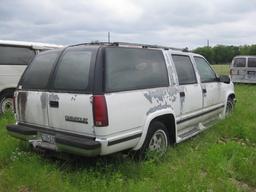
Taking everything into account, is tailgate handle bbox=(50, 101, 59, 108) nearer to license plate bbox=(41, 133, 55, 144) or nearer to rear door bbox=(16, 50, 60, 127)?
rear door bbox=(16, 50, 60, 127)

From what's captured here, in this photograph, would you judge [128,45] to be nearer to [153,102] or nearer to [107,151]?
[153,102]

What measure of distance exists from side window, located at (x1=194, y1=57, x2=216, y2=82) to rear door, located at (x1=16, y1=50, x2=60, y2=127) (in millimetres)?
2966

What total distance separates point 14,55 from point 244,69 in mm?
13180

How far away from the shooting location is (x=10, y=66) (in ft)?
30.3

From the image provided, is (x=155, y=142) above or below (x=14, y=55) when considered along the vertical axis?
below

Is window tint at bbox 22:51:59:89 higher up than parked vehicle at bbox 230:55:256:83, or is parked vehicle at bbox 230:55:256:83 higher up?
window tint at bbox 22:51:59:89

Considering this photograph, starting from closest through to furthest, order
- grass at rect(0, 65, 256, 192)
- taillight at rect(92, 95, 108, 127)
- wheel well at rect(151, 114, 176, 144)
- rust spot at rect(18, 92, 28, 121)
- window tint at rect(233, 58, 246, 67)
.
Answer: taillight at rect(92, 95, 108, 127) → grass at rect(0, 65, 256, 192) → rust spot at rect(18, 92, 28, 121) → wheel well at rect(151, 114, 176, 144) → window tint at rect(233, 58, 246, 67)

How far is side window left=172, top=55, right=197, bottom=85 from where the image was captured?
604 centimetres

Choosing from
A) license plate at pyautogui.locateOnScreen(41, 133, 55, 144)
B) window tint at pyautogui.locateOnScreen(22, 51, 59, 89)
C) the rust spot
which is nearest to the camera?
license plate at pyautogui.locateOnScreen(41, 133, 55, 144)

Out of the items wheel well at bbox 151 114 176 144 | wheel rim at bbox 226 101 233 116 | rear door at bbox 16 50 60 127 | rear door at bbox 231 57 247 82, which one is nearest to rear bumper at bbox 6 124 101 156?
rear door at bbox 16 50 60 127

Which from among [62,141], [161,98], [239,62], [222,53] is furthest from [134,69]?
[222,53]

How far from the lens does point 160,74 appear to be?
5.52m

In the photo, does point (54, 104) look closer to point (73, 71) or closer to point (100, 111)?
point (73, 71)

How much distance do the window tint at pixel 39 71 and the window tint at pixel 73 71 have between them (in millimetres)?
235
